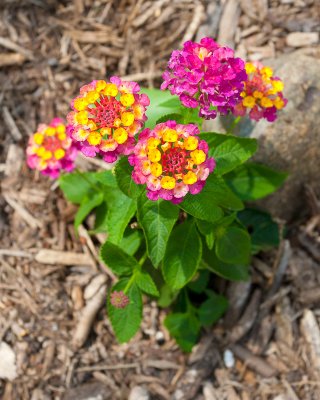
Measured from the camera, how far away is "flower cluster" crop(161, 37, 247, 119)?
1956 millimetres

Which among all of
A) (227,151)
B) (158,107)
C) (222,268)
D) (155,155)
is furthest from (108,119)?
(222,268)

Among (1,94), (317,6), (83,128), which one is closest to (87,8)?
(1,94)

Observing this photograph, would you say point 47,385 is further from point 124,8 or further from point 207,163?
point 124,8

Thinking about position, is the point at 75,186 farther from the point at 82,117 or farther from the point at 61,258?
the point at 82,117

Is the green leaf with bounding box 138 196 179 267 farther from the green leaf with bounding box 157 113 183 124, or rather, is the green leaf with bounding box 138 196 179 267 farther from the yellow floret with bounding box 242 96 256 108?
the yellow floret with bounding box 242 96 256 108

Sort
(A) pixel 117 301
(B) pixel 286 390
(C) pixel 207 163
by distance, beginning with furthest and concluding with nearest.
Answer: (B) pixel 286 390 → (A) pixel 117 301 → (C) pixel 207 163

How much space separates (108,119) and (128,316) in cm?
98

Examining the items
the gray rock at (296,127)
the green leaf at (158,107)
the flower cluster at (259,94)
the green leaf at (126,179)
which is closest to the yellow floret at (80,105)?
the green leaf at (126,179)

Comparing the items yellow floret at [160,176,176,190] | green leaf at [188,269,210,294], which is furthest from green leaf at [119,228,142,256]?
yellow floret at [160,176,176,190]

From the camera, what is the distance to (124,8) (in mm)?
3596

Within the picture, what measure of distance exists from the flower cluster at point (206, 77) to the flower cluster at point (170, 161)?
146 millimetres

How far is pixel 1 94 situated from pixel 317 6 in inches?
83.2

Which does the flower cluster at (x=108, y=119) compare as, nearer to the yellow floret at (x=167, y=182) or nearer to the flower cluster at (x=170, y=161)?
the flower cluster at (x=170, y=161)

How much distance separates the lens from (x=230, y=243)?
8.11 feet
